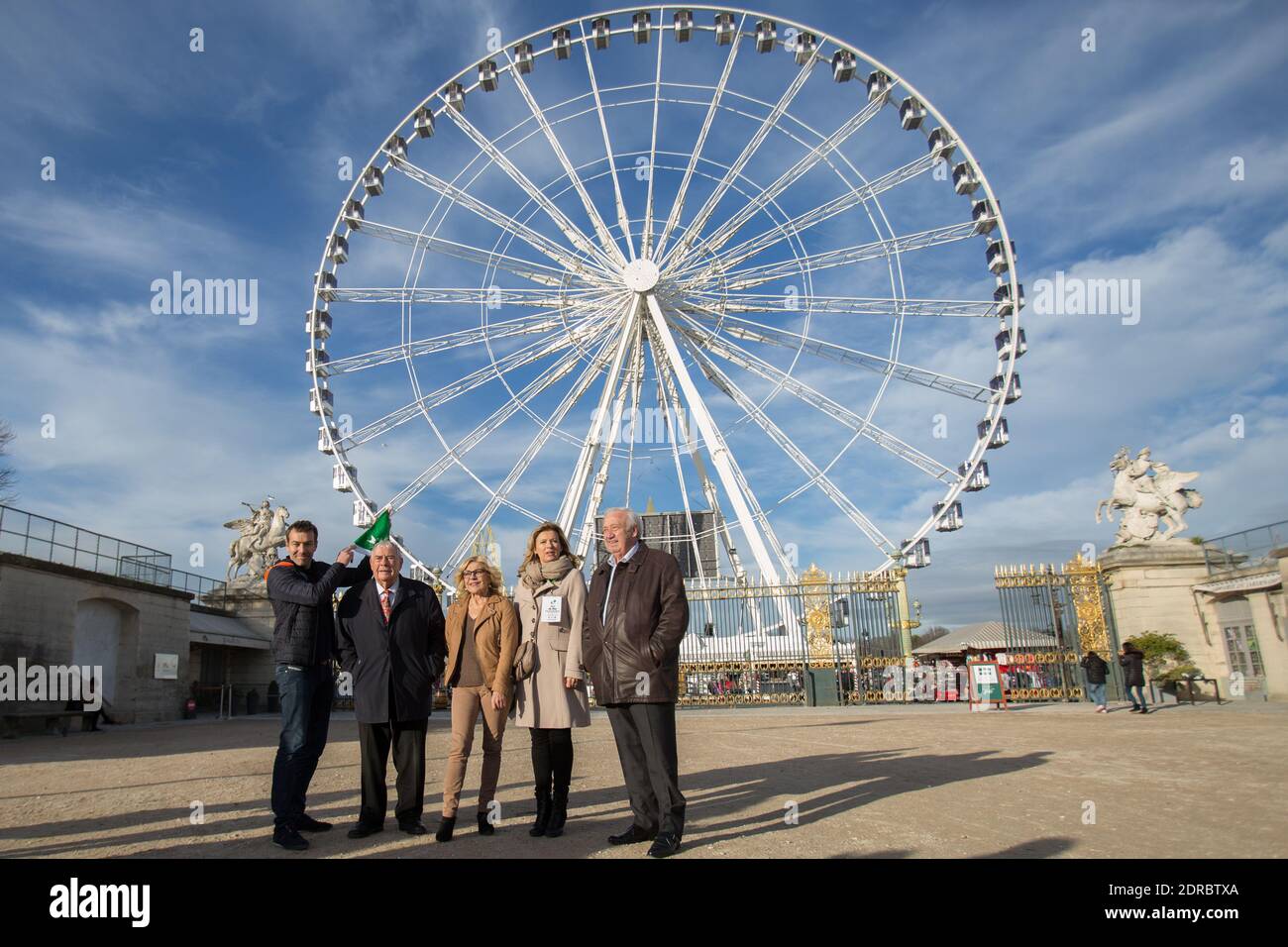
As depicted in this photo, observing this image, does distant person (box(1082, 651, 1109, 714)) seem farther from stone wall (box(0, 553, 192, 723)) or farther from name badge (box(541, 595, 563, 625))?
stone wall (box(0, 553, 192, 723))

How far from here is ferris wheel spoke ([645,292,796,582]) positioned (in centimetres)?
2028

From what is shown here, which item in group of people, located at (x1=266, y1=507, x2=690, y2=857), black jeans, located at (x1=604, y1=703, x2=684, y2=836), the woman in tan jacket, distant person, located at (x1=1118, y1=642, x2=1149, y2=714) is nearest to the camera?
black jeans, located at (x1=604, y1=703, x2=684, y2=836)

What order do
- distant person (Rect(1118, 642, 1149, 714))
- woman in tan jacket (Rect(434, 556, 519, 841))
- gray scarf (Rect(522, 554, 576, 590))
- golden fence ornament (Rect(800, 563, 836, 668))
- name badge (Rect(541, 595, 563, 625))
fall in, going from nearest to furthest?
woman in tan jacket (Rect(434, 556, 519, 841))
name badge (Rect(541, 595, 563, 625))
gray scarf (Rect(522, 554, 576, 590))
distant person (Rect(1118, 642, 1149, 714))
golden fence ornament (Rect(800, 563, 836, 668))

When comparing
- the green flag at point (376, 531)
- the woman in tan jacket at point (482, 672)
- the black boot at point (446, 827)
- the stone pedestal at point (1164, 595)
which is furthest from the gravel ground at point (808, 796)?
the stone pedestal at point (1164, 595)

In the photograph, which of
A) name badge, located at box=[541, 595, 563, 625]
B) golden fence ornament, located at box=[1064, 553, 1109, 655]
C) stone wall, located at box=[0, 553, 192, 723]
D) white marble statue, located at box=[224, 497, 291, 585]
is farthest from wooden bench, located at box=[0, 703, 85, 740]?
golden fence ornament, located at box=[1064, 553, 1109, 655]

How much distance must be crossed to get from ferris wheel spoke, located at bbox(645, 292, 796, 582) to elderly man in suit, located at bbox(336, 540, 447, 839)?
50.5 feet

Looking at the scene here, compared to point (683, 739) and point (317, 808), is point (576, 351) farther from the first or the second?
point (317, 808)

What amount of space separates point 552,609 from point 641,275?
18.0 meters

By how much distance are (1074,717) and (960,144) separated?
14340 millimetres

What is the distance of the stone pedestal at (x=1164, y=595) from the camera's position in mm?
16672

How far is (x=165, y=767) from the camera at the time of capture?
30.0 ft

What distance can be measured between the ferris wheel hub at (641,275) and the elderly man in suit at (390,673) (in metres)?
17.4

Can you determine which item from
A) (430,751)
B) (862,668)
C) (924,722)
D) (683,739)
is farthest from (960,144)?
(430,751)

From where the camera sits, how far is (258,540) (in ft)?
84.8
